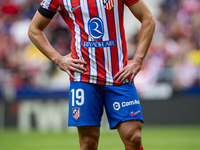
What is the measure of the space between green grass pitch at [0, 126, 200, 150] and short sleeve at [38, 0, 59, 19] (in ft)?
13.4

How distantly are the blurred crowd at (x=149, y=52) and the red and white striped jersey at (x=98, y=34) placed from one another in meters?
6.85

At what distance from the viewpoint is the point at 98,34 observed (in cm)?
385

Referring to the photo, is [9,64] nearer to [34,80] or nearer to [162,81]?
[34,80]

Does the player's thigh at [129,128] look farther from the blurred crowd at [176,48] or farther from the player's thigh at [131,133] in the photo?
the blurred crowd at [176,48]

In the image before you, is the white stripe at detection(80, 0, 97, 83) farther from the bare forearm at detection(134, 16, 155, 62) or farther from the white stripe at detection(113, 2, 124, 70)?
the bare forearm at detection(134, 16, 155, 62)

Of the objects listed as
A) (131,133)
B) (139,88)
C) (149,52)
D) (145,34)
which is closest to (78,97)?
(131,133)

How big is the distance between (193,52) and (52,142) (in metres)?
4.66

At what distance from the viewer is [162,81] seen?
34.8 feet

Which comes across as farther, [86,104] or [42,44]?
[42,44]

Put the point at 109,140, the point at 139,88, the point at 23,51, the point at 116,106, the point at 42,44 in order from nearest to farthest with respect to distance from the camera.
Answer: the point at 116,106 < the point at 42,44 < the point at 109,140 < the point at 139,88 < the point at 23,51

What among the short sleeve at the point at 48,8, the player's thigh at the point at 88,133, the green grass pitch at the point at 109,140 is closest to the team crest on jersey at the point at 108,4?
the short sleeve at the point at 48,8

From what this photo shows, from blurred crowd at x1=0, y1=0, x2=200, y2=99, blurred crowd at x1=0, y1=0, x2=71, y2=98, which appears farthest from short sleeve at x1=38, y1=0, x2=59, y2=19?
blurred crowd at x1=0, y1=0, x2=71, y2=98

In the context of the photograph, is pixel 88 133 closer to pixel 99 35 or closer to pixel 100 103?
pixel 100 103

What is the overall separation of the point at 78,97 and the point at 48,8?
829mm
